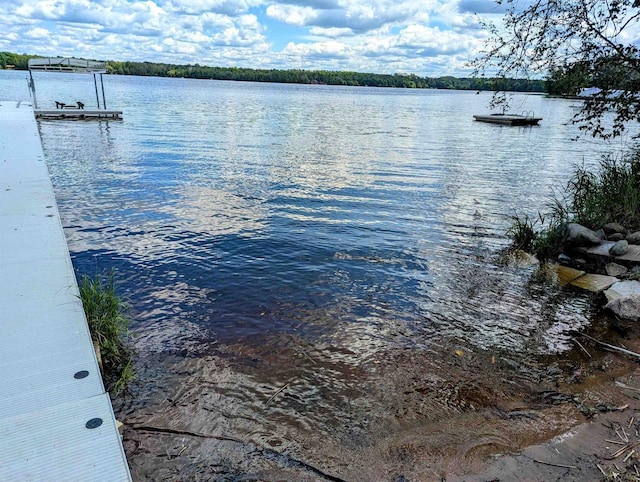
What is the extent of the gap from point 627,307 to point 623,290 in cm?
52

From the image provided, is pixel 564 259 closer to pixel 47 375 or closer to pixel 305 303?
pixel 305 303

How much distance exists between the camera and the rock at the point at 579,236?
870cm

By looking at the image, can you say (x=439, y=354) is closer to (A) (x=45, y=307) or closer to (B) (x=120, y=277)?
(A) (x=45, y=307)

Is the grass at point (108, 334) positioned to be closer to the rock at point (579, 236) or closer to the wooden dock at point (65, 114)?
the rock at point (579, 236)

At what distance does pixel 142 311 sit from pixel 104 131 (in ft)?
74.5

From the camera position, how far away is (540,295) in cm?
754

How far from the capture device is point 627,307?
665 cm

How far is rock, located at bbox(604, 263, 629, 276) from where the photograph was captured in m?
7.89

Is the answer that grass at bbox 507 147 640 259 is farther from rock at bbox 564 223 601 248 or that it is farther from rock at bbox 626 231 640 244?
rock at bbox 626 231 640 244

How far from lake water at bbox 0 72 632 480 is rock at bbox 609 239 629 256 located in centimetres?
149

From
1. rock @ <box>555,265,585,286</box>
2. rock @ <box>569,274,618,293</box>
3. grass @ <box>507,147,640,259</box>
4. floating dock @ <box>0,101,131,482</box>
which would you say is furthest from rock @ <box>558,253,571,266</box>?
floating dock @ <box>0,101,131,482</box>

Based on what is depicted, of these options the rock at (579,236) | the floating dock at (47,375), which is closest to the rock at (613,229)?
the rock at (579,236)

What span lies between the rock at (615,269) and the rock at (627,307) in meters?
1.33

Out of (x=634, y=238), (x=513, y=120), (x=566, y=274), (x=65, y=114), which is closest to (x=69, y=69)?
(x=65, y=114)
